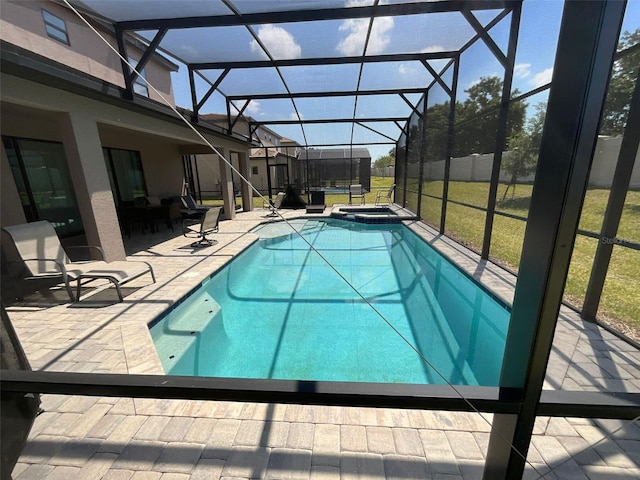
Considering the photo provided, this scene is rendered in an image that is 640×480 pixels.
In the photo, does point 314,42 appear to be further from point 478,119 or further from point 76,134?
point 76,134

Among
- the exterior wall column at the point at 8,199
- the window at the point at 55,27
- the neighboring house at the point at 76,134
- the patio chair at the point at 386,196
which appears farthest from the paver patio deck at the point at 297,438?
the patio chair at the point at 386,196

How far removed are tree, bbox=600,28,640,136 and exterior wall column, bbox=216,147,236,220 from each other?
890 cm

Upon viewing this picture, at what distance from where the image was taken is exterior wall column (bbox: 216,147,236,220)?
352 inches

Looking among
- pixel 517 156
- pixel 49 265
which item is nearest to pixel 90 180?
pixel 49 265

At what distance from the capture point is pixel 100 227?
448cm

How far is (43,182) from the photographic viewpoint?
6.23m

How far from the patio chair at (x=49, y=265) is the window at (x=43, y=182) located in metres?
2.52

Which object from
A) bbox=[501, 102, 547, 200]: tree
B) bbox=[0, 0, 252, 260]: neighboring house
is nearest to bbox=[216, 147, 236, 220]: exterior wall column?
bbox=[0, 0, 252, 260]: neighboring house

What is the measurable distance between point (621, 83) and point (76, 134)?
A: 597 cm

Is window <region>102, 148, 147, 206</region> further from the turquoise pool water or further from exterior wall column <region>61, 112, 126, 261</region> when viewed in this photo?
the turquoise pool water

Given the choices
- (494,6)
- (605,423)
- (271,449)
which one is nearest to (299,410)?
(271,449)

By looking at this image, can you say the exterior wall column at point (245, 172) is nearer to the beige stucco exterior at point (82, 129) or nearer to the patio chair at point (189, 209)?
the patio chair at point (189, 209)

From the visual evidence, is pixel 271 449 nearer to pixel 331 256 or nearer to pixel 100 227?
pixel 100 227

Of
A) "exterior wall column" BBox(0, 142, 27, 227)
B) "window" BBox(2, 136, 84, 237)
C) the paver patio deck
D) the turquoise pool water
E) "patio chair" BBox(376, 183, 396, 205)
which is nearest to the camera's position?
the paver patio deck
